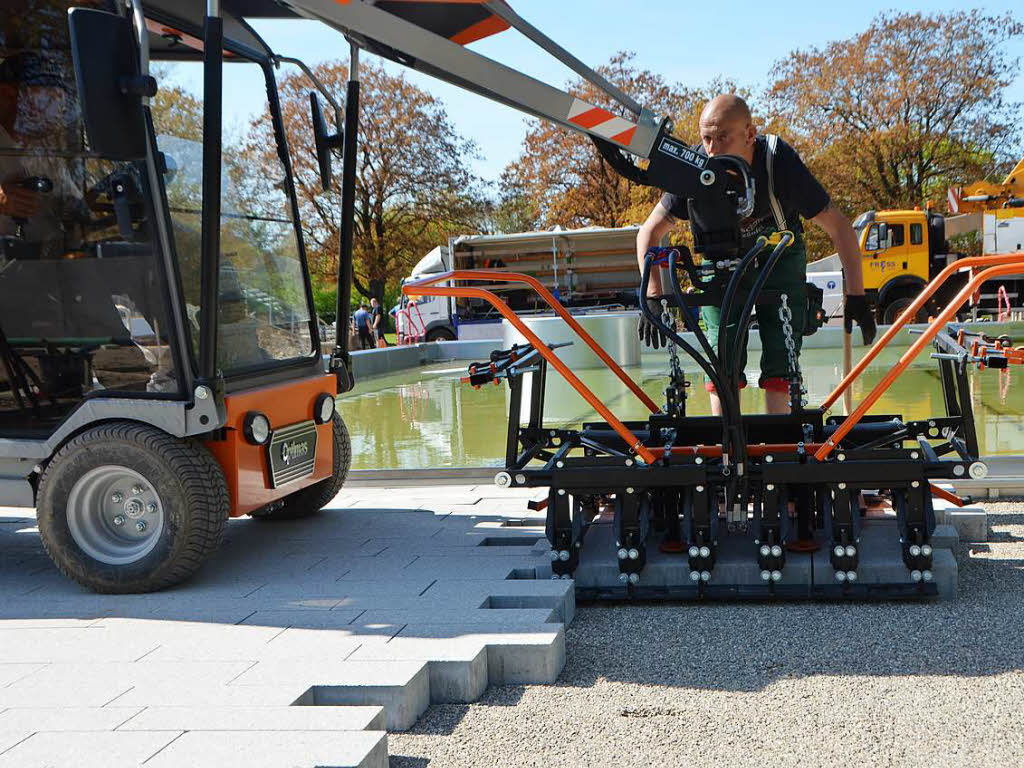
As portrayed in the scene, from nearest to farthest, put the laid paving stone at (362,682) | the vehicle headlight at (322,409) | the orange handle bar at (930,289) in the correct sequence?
the laid paving stone at (362,682), the orange handle bar at (930,289), the vehicle headlight at (322,409)

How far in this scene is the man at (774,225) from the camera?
4.44 meters

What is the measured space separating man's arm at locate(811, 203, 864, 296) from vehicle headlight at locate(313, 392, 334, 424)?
2.46 m

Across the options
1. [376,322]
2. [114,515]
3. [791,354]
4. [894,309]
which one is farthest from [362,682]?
[376,322]

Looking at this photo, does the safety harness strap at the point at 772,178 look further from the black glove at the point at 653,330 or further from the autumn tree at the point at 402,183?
the autumn tree at the point at 402,183

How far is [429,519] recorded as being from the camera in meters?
5.59

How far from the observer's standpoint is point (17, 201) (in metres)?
4.55

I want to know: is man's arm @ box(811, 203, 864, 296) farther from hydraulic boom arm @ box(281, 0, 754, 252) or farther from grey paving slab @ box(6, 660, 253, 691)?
grey paving slab @ box(6, 660, 253, 691)

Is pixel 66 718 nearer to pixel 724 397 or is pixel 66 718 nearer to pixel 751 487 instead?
pixel 724 397

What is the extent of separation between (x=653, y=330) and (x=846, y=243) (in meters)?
0.97

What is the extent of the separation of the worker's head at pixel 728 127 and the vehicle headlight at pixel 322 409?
2.17 m

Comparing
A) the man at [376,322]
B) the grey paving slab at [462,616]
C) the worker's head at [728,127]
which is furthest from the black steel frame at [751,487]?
the man at [376,322]

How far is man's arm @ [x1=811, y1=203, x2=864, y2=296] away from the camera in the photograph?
4582 millimetres

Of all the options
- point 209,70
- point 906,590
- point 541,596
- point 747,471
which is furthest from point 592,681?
point 209,70

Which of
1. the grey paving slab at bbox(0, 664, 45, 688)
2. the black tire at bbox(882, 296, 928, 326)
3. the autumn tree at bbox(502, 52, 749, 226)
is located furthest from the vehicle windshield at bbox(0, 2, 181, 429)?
the autumn tree at bbox(502, 52, 749, 226)
